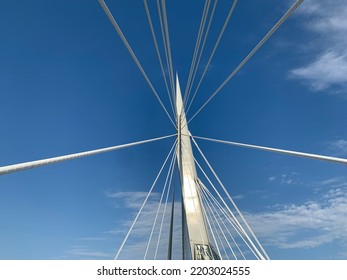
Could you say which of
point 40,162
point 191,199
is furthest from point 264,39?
point 191,199

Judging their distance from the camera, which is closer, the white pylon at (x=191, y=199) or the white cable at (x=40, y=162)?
the white cable at (x=40, y=162)

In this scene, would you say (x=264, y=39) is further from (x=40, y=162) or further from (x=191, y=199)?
(x=191, y=199)

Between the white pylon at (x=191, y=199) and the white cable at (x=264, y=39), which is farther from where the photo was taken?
the white pylon at (x=191, y=199)

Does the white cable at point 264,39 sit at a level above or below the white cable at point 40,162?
above

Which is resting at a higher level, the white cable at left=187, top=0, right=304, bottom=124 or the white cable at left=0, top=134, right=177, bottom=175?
the white cable at left=187, top=0, right=304, bottom=124

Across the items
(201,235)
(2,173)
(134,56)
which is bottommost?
(2,173)
